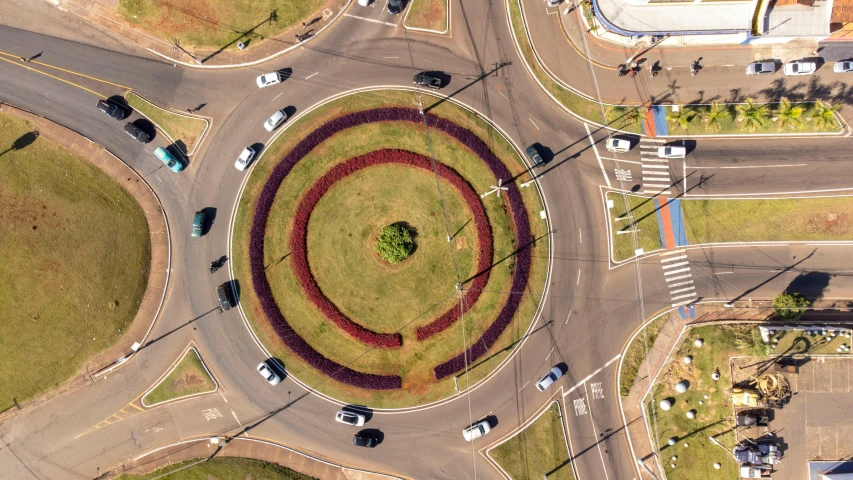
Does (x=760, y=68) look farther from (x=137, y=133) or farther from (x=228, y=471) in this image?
(x=228, y=471)

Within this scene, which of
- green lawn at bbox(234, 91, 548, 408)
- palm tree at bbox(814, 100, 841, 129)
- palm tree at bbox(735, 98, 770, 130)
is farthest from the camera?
green lawn at bbox(234, 91, 548, 408)

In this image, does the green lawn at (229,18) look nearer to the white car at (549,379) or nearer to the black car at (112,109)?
the black car at (112,109)

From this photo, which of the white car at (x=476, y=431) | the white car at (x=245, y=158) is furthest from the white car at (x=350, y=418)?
the white car at (x=245, y=158)

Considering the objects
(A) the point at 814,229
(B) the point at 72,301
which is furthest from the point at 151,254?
(A) the point at 814,229

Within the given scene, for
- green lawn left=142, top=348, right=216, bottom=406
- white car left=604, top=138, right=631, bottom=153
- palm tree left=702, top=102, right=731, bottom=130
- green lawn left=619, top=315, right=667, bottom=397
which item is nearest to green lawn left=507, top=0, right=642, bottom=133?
white car left=604, top=138, right=631, bottom=153

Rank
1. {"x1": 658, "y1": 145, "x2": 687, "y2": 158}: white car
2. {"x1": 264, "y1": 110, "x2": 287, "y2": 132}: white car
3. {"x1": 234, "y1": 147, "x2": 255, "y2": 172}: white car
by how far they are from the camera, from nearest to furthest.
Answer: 1. {"x1": 658, "y1": 145, "x2": 687, "y2": 158}: white car
2. {"x1": 264, "y1": 110, "x2": 287, "y2": 132}: white car
3. {"x1": 234, "y1": 147, "x2": 255, "y2": 172}: white car

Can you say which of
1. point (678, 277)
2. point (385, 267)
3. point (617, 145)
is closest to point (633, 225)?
point (678, 277)

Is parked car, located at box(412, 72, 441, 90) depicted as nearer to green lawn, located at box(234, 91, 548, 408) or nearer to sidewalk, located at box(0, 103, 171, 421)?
green lawn, located at box(234, 91, 548, 408)
